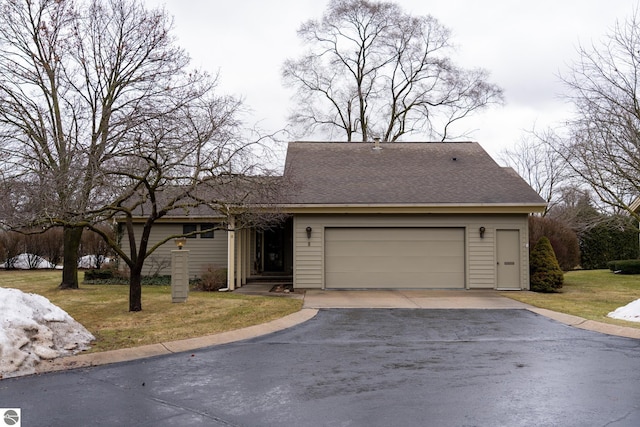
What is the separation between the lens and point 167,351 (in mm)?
8227

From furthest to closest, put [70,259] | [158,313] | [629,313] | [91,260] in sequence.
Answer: [91,260] → [70,259] → [158,313] → [629,313]

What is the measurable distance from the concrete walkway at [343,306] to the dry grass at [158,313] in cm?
38

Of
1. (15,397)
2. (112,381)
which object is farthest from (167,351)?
(15,397)

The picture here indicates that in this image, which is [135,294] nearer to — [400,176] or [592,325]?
[592,325]

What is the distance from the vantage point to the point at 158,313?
460 inches

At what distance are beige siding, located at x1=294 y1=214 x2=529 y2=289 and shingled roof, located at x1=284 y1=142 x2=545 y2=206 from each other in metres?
0.64

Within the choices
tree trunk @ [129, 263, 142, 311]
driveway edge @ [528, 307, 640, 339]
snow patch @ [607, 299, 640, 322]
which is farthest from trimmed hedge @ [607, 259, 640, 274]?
tree trunk @ [129, 263, 142, 311]

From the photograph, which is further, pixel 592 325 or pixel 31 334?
pixel 592 325

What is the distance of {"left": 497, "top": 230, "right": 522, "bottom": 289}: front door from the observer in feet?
55.3

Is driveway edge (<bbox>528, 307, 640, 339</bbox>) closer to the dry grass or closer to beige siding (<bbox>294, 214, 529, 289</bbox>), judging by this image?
beige siding (<bbox>294, 214, 529, 289</bbox>)

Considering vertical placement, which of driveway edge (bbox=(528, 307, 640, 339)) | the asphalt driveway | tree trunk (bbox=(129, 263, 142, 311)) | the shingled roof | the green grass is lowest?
the asphalt driveway

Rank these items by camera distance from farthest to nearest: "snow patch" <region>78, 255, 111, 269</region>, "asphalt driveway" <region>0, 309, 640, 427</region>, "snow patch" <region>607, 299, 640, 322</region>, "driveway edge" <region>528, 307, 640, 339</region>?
"snow patch" <region>78, 255, 111, 269</region> → "snow patch" <region>607, 299, 640, 322</region> → "driveway edge" <region>528, 307, 640, 339</region> → "asphalt driveway" <region>0, 309, 640, 427</region>

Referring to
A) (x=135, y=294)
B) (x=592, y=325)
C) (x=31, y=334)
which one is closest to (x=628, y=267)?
(x=592, y=325)

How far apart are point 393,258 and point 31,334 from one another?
1135 centimetres
